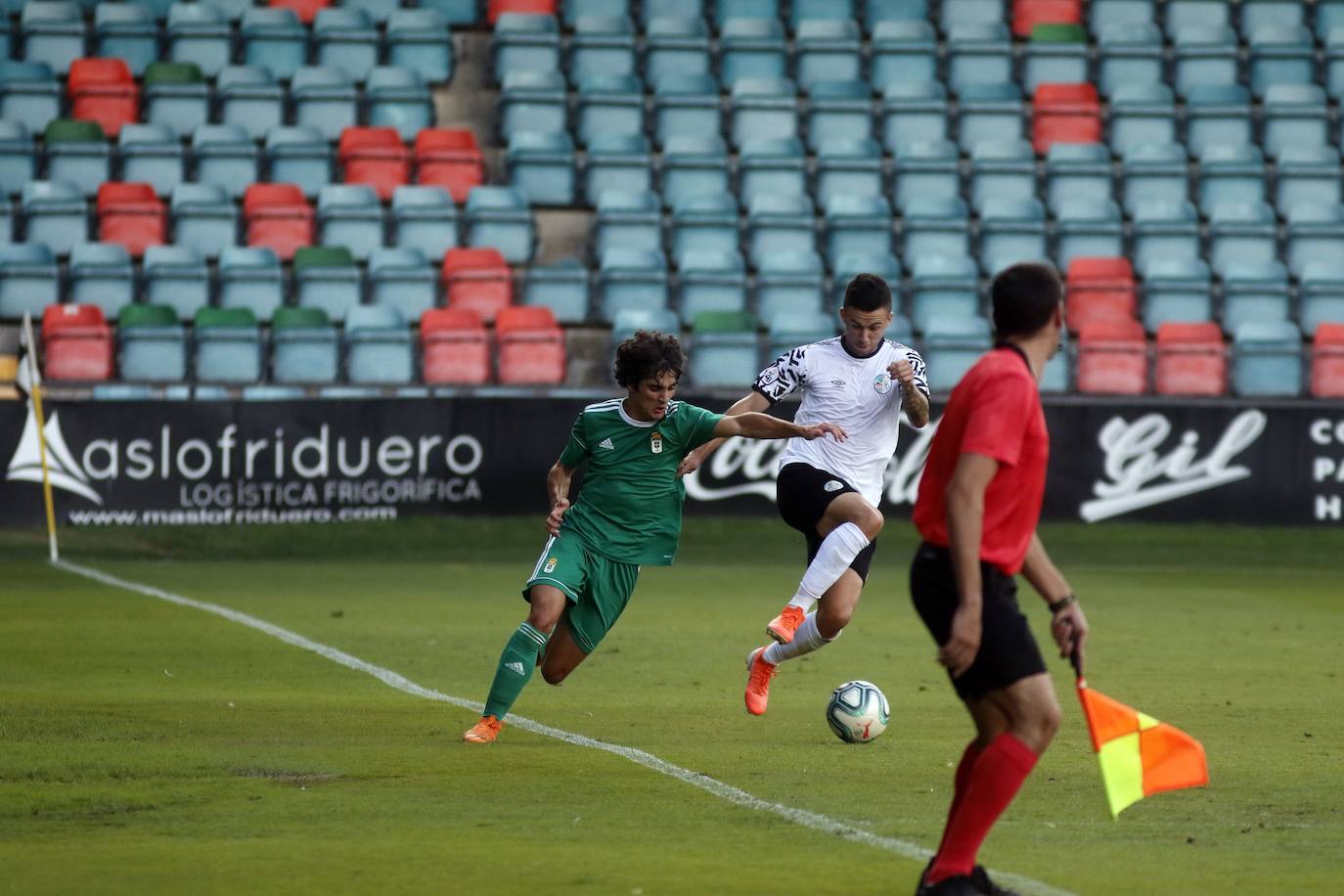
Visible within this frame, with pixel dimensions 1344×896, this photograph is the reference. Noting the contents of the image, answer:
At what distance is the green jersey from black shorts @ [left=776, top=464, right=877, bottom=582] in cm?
115

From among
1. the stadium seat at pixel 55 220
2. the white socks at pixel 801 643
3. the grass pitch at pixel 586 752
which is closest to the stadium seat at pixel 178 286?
the stadium seat at pixel 55 220

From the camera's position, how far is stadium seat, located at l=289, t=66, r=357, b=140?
81.5 feet

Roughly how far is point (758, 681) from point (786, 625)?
12.8 inches

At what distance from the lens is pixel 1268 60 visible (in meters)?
26.5

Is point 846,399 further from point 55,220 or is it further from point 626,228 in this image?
point 55,220

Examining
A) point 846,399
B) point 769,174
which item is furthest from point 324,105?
point 846,399

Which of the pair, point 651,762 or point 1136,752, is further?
point 651,762

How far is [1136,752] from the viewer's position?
5711 millimetres

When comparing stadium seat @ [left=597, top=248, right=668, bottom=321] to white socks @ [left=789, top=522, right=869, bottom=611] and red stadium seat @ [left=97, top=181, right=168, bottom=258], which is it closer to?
red stadium seat @ [left=97, top=181, right=168, bottom=258]

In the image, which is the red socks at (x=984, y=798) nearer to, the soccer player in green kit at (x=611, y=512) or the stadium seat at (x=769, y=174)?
the soccer player in green kit at (x=611, y=512)

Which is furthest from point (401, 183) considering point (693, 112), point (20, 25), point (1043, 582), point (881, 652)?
point (1043, 582)

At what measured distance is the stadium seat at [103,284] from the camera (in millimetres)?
22125

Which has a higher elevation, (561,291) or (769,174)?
(769,174)

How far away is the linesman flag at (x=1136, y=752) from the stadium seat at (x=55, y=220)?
63.7 feet
